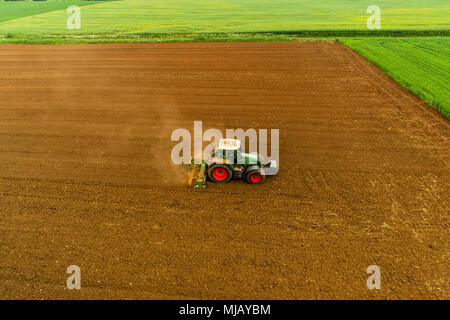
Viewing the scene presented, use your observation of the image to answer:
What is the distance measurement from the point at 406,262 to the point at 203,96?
13.6 metres

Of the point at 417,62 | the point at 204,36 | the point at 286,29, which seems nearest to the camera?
the point at 417,62

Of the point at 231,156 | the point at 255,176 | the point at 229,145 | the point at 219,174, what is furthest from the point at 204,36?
the point at 255,176

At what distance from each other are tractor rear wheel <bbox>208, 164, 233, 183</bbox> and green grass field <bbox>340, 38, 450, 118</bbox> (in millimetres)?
12232

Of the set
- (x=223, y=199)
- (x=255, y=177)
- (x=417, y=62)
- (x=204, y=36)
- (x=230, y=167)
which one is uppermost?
(x=204, y=36)

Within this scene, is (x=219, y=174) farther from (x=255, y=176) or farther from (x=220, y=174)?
(x=255, y=176)

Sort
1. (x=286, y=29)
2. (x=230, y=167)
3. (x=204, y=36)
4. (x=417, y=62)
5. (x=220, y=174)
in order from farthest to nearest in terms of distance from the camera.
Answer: (x=286, y=29)
(x=204, y=36)
(x=417, y=62)
(x=220, y=174)
(x=230, y=167)

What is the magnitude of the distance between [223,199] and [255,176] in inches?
57.3

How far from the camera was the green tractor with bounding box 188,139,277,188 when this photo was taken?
33.5 feet

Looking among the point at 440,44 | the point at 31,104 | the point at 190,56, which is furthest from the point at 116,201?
the point at 440,44

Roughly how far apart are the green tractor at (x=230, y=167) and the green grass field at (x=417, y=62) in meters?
11.3

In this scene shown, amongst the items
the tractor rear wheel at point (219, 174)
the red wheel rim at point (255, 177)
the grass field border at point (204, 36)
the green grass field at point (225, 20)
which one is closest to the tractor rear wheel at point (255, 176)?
the red wheel rim at point (255, 177)

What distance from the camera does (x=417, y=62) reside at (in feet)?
75.2
